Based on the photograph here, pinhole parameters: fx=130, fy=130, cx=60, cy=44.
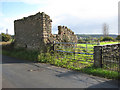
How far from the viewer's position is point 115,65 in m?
6.53

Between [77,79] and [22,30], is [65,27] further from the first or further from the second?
[77,79]

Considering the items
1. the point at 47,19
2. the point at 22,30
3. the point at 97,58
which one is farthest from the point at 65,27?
the point at 97,58

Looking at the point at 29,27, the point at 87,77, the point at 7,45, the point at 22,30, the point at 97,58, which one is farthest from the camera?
the point at 7,45

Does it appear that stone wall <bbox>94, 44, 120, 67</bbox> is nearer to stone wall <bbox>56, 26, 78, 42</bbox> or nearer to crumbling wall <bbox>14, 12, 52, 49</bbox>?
crumbling wall <bbox>14, 12, 52, 49</bbox>

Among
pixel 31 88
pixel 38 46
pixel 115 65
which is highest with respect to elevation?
pixel 38 46

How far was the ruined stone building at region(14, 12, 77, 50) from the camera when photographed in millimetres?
11617

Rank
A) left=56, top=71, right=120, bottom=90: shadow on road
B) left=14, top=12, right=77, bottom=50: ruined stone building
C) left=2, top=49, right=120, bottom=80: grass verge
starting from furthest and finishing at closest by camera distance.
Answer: left=14, top=12, right=77, bottom=50: ruined stone building
left=2, top=49, right=120, bottom=80: grass verge
left=56, top=71, right=120, bottom=90: shadow on road

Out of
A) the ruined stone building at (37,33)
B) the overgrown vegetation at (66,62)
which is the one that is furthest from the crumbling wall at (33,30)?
the overgrown vegetation at (66,62)

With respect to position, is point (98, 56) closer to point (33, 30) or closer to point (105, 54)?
point (105, 54)

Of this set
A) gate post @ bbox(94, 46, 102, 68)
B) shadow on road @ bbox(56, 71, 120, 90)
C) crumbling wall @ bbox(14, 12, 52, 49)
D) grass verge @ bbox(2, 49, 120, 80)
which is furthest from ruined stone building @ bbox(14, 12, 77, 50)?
shadow on road @ bbox(56, 71, 120, 90)

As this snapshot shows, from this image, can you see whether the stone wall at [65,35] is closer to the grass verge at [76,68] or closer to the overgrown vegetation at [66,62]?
the overgrown vegetation at [66,62]

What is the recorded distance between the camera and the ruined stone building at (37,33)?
11.6 metres

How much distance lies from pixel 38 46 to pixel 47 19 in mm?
2615

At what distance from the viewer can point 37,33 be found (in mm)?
12031
